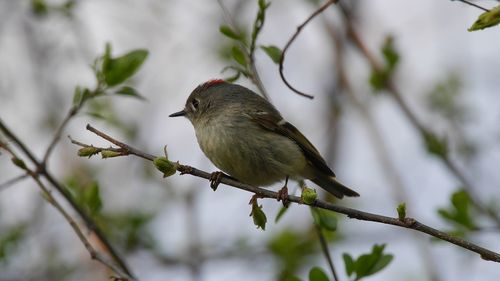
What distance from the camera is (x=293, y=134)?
190 inches

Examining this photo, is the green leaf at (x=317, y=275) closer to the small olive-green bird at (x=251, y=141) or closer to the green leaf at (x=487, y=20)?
the small olive-green bird at (x=251, y=141)

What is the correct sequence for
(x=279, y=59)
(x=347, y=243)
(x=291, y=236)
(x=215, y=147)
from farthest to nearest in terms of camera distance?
(x=347, y=243) → (x=291, y=236) → (x=215, y=147) → (x=279, y=59)

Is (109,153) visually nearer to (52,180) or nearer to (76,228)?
(76,228)

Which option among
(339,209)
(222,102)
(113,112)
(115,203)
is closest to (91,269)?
(115,203)

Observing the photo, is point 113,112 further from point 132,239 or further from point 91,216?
point 91,216

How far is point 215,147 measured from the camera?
4438 mm

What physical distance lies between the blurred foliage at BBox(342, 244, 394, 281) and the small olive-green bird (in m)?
1.25

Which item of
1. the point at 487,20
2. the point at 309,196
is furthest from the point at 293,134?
the point at 487,20

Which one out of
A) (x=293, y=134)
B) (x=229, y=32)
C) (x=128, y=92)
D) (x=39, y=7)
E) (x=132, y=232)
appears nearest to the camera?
(x=229, y=32)

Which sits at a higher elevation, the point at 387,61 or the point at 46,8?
the point at 46,8

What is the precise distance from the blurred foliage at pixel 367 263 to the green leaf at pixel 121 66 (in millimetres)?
1571

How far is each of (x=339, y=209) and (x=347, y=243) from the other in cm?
405

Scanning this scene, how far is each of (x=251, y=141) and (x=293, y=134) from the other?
1.49 feet

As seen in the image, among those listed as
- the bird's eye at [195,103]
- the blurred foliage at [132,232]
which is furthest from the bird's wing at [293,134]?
the blurred foliage at [132,232]
